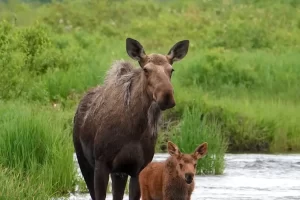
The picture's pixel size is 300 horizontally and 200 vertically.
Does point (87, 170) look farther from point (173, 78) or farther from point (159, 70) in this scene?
point (173, 78)

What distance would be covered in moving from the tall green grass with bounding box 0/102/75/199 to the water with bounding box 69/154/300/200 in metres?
0.35

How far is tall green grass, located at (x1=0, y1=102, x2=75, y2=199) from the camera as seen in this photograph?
13.6m

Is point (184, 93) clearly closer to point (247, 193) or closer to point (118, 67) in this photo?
point (247, 193)

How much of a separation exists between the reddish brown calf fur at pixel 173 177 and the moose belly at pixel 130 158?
1088 millimetres

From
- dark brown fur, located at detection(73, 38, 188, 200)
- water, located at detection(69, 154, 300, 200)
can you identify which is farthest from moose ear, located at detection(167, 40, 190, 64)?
water, located at detection(69, 154, 300, 200)

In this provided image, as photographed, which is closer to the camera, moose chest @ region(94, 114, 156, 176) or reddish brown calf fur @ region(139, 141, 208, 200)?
moose chest @ region(94, 114, 156, 176)

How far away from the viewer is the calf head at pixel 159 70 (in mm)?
9680

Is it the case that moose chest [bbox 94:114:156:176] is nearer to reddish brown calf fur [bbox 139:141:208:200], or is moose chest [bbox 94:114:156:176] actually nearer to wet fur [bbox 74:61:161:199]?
wet fur [bbox 74:61:161:199]

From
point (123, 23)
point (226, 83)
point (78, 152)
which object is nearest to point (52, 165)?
point (78, 152)

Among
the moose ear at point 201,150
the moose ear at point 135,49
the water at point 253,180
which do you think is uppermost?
the moose ear at point 135,49

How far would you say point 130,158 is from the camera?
1063 cm

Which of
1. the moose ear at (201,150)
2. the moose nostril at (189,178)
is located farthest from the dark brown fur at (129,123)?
the moose ear at (201,150)

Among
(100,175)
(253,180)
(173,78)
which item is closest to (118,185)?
→ (100,175)

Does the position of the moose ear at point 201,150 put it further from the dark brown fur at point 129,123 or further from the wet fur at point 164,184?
the dark brown fur at point 129,123
